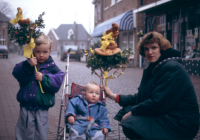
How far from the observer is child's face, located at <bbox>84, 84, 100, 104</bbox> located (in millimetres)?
3092

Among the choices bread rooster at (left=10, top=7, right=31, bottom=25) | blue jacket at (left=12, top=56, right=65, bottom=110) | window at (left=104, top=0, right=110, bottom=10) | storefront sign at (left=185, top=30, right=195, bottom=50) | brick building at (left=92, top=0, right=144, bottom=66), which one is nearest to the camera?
bread rooster at (left=10, top=7, right=31, bottom=25)

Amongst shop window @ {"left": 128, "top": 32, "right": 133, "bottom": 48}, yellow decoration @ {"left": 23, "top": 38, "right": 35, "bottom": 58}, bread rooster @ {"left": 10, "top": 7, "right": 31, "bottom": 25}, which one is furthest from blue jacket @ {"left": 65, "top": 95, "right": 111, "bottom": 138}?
shop window @ {"left": 128, "top": 32, "right": 133, "bottom": 48}

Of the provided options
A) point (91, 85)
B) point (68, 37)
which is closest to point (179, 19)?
point (91, 85)

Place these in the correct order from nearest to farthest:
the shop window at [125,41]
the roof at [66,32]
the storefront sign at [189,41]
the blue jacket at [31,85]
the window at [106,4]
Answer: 1. the blue jacket at [31,85]
2. the storefront sign at [189,41]
3. the shop window at [125,41]
4. the window at [106,4]
5. the roof at [66,32]

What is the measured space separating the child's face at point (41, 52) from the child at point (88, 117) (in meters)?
0.65

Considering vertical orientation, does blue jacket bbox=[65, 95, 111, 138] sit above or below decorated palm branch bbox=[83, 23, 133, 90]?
below

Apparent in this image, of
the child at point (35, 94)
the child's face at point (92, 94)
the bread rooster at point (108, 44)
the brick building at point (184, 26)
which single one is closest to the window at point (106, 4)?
the brick building at point (184, 26)

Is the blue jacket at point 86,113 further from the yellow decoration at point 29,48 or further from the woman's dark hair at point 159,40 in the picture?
the woman's dark hair at point 159,40

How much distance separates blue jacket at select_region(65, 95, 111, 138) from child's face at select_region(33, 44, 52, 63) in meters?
0.64

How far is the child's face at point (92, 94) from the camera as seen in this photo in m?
3.09

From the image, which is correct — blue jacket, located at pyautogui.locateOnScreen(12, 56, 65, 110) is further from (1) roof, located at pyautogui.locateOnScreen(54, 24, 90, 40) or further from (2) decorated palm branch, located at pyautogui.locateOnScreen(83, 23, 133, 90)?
(1) roof, located at pyautogui.locateOnScreen(54, 24, 90, 40)

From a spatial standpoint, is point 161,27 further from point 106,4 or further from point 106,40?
point 106,40

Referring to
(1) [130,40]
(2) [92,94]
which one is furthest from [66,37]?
(2) [92,94]

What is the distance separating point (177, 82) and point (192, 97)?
25 centimetres
